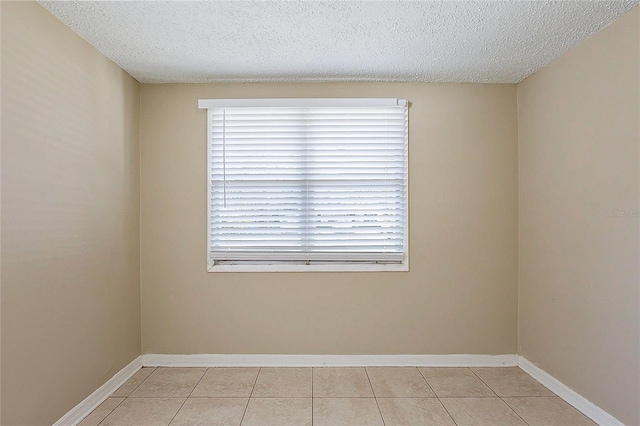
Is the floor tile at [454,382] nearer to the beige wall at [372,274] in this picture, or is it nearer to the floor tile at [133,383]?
the beige wall at [372,274]

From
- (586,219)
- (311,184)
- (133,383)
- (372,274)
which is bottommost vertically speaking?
(133,383)

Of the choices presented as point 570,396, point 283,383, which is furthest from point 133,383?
point 570,396

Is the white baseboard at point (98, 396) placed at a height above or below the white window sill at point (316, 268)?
below

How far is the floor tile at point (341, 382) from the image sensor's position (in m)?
2.85

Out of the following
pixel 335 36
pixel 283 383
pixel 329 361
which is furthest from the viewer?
pixel 329 361

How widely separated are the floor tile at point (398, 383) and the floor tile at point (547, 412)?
0.58 m

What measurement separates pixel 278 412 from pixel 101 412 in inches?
46.6

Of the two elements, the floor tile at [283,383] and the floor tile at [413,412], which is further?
the floor tile at [283,383]

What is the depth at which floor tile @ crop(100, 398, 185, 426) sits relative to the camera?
247 centimetres

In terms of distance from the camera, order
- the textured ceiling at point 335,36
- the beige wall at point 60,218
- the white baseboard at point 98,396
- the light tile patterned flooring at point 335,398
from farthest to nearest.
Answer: the light tile patterned flooring at point 335,398 < the white baseboard at point 98,396 < the textured ceiling at point 335,36 < the beige wall at point 60,218

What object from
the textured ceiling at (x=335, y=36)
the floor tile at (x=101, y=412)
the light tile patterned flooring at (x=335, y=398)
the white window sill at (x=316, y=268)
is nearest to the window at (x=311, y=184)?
the white window sill at (x=316, y=268)

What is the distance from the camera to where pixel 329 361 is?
11.0ft

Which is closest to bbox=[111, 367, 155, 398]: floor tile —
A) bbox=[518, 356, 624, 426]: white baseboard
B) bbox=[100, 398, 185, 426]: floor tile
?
bbox=[100, 398, 185, 426]: floor tile

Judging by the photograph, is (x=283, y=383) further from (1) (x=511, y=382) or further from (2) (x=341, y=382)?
(1) (x=511, y=382)
